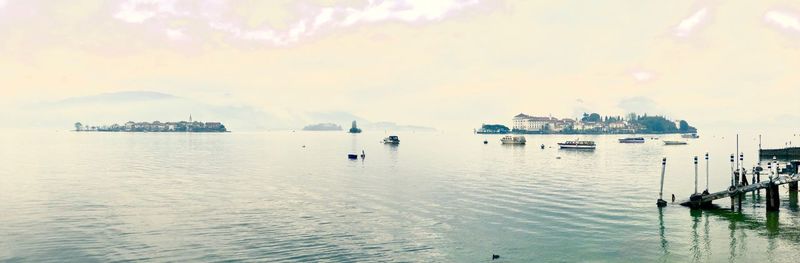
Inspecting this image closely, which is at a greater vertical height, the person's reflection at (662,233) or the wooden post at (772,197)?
the wooden post at (772,197)

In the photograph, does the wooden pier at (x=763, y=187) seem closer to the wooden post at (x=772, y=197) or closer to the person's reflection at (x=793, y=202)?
the wooden post at (x=772, y=197)

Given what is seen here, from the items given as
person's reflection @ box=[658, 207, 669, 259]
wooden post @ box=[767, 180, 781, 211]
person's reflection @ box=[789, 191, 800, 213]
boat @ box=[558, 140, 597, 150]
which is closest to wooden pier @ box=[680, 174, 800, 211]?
wooden post @ box=[767, 180, 781, 211]

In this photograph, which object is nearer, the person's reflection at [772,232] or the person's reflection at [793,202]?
the person's reflection at [772,232]

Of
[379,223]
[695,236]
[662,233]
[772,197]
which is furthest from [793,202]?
[379,223]

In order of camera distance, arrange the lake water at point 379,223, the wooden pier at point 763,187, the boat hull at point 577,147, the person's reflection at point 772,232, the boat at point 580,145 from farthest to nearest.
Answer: the boat at point 580,145, the boat hull at point 577,147, the wooden pier at point 763,187, the person's reflection at point 772,232, the lake water at point 379,223

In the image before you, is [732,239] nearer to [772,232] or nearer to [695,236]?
[695,236]

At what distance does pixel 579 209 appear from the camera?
154ft

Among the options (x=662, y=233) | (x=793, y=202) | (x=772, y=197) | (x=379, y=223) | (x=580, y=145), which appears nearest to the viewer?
(x=662, y=233)

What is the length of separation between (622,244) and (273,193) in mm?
35475

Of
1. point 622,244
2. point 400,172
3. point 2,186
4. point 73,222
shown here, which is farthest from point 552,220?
point 2,186

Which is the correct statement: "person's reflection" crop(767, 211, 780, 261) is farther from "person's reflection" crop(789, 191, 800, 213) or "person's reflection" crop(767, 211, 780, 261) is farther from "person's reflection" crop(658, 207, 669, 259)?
"person's reflection" crop(658, 207, 669, 259)

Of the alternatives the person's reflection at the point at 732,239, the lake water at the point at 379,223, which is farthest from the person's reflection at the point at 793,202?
the person's reflection at the point at 732,239

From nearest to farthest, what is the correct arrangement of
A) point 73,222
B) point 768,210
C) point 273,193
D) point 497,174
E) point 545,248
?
1. point 545,248
2. point 73,222
3. point 768,210
4. point 273,193
5. point 497,174

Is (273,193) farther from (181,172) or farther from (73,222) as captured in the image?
(181,172)
